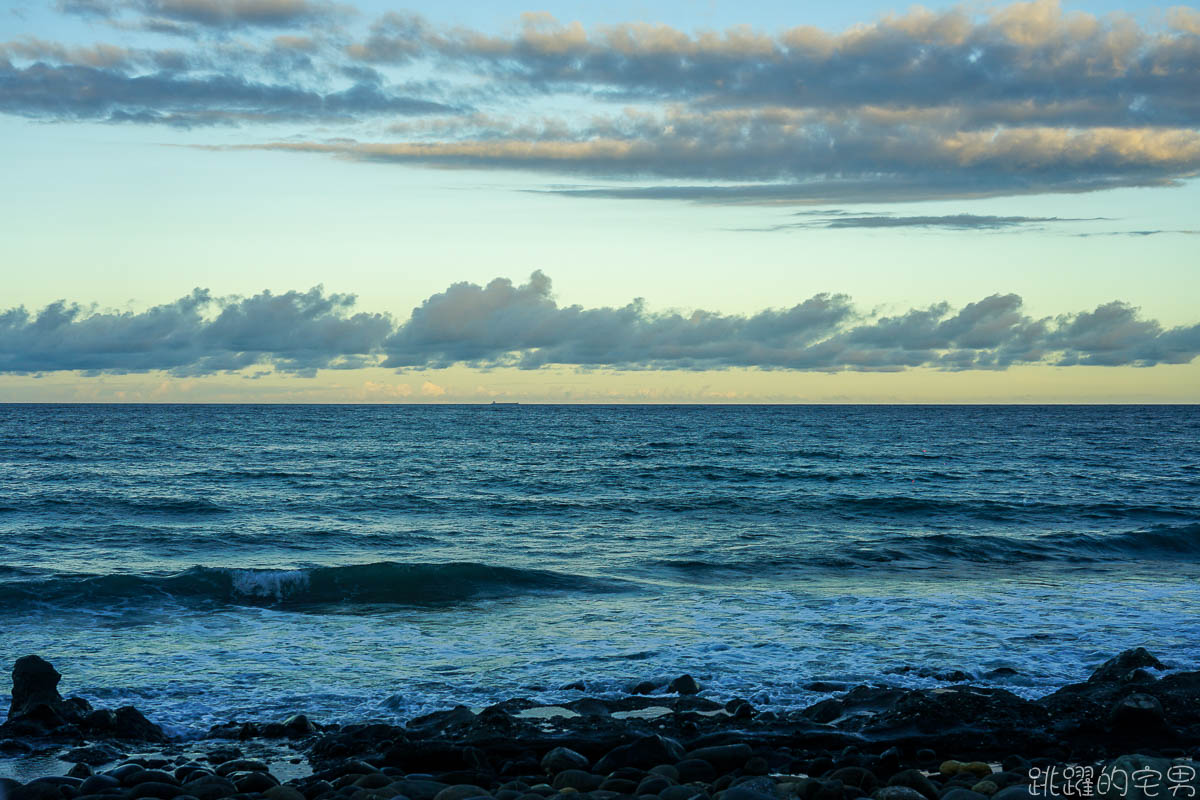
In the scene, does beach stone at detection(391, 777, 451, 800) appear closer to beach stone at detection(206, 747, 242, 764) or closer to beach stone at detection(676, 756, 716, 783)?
beach stone at detection(676, 756, 716, 783)

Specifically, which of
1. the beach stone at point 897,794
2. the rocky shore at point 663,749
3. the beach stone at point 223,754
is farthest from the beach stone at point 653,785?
the beach stone at point 223,754

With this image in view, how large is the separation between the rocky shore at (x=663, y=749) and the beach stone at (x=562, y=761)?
1 centimetres

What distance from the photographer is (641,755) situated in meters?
8.86

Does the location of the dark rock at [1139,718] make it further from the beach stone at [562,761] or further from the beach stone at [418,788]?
the beach stone at [418,788]

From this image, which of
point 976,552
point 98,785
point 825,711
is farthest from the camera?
point 976,552

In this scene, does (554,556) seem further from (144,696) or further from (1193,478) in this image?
(1193,478)

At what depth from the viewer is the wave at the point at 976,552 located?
71.0 feet

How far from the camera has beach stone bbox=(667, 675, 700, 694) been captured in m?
11.5

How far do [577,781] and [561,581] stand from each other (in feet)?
37.7

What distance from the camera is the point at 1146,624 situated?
15.1 metres

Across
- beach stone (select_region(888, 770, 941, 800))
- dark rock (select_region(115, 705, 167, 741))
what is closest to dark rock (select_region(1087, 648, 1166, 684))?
beach stone (select_region(888, 770, 941, 800))

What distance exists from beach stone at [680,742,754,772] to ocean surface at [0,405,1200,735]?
2.22 meters

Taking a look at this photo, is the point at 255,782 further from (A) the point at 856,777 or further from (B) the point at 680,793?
(A) the point at 856,777

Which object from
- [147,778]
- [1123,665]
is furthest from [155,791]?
[1123,665]
